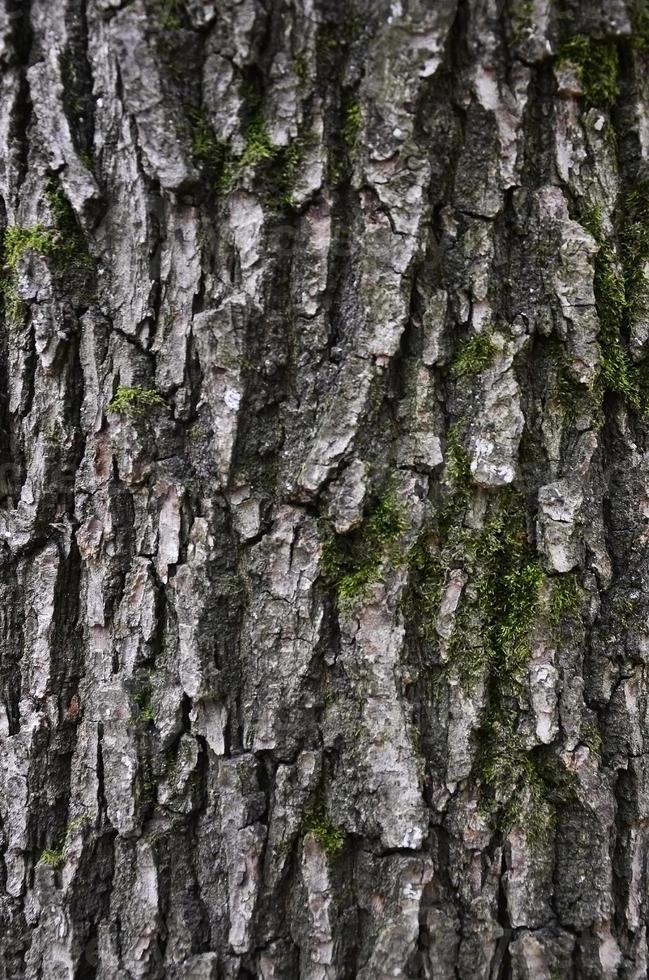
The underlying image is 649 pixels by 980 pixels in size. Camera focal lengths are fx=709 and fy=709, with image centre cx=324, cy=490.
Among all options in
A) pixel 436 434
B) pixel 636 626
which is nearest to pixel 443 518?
pixel 436 434

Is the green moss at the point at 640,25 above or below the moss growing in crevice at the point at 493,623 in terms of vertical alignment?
above

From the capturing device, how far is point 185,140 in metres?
1.49

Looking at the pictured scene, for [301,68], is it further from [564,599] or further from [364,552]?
[564,599]

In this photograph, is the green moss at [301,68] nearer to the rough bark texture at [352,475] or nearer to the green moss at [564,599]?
the rough bark texture at [352,475]

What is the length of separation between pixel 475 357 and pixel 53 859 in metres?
1.44

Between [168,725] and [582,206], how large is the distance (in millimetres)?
1429

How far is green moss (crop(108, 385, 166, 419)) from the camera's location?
1538mm

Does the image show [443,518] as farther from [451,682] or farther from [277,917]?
[277,917]

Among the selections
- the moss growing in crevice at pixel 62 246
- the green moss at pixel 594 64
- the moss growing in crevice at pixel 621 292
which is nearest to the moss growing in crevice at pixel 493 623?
the moss growing in crevice at pixel 621 292

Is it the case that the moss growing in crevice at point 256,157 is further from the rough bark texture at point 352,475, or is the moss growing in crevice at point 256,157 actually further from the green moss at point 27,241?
the green moss at point 27,241

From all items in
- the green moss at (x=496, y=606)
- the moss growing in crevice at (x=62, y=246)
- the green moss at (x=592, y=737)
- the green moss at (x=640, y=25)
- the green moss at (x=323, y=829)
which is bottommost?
the green moss at (x=323, y=829)

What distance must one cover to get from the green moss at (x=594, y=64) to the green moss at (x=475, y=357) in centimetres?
55

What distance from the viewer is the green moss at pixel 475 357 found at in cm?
150

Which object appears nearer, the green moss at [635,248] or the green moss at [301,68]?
the green moss at [301,68]
